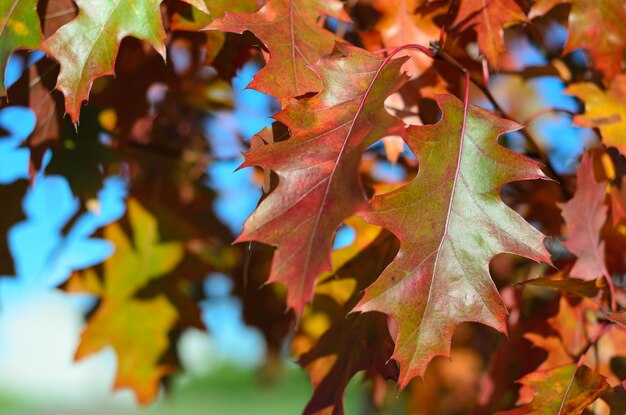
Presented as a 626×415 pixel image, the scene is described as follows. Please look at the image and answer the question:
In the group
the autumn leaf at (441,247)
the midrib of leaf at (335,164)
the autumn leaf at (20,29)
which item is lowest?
the autumn leaf at (441,247)

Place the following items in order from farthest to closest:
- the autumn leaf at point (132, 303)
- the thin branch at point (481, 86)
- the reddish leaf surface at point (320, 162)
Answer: the autumn leaf at point (132, 303) → the thin branch at point (481, 86) → the reddish leaf surface at point (320, 162)

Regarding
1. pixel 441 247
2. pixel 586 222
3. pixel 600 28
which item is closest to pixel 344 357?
pixel 441 247

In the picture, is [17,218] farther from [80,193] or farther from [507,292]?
[507,292]

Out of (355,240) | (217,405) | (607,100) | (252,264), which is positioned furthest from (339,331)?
(217,405)

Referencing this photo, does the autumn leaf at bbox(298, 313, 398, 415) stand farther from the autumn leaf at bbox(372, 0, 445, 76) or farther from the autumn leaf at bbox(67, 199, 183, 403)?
the autumn leaf at bbox(67, 199, 183, 403)

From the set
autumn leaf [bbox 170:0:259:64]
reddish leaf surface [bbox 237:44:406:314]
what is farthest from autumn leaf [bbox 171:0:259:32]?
reddish leaf surface [bbox 237:44:406:314]

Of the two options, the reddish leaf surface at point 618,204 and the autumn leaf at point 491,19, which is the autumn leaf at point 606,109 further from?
the autumn leaf at point 491,19

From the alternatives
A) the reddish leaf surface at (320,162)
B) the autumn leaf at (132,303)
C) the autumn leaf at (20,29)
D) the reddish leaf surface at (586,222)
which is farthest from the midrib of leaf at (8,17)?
the reddish leaf surface at (586,222)
